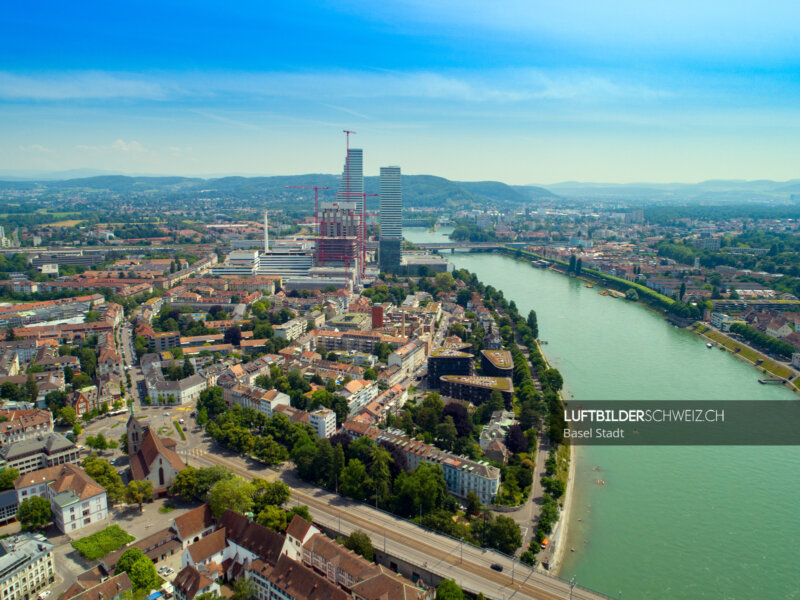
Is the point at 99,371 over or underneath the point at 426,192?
underneath

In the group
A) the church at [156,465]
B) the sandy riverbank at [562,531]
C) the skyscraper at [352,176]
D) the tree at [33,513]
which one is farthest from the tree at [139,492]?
the skyscraper at [352,176]

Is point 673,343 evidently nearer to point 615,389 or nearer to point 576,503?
point 615,389

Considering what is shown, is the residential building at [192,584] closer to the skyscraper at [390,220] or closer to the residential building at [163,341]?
the residential building at [163,341]

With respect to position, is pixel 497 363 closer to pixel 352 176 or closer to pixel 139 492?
pixel 139 492

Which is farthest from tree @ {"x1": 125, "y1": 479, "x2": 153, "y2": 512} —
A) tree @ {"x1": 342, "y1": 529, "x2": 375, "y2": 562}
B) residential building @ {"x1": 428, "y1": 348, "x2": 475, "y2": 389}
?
residential building @ {"x1": 428, "y1": 348, "x2": 475, "y2": 389}

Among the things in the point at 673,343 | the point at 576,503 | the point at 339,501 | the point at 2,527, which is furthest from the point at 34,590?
the point at 673,343

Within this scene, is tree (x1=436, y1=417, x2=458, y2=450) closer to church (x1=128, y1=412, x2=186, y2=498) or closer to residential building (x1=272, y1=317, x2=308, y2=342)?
church (x1=128, y1=412, x2=186, y2=498)

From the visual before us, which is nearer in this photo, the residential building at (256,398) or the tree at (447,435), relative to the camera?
the tree at (447,435)
